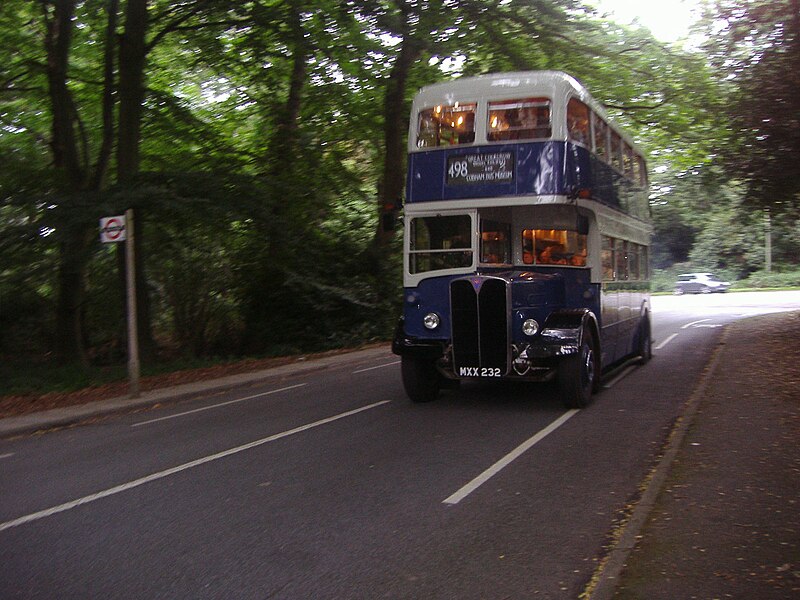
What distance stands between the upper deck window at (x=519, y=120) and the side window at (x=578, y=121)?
357 millimetres

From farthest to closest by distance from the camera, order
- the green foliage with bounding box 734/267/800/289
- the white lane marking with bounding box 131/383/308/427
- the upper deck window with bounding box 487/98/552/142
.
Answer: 1. the green foliage with bounding box 734/267/800/289
2. the white lane marking with bounding box 131/383/308/427
3. the upper deck window with bounding box 487/98/552/142

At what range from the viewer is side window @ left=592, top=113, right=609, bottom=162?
11.7 meters

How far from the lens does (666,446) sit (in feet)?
25.8

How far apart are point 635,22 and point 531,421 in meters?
19.2

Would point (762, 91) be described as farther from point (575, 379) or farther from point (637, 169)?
point (575, 379)

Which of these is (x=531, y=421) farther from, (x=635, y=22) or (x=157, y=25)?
(x=635, y=22)

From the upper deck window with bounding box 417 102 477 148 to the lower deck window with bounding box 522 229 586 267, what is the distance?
1.65 meters

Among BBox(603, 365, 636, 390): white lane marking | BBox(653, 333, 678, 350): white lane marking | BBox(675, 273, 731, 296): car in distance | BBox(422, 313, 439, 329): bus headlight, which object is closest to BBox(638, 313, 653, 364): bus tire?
BBox(603, 365, 636, 390): white lane marking

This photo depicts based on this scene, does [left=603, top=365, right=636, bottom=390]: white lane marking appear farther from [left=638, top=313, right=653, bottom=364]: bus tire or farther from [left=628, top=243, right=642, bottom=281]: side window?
[left=628, top=243, right=642, bottom=281]: side window

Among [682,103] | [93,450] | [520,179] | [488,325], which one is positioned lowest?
[93,450]

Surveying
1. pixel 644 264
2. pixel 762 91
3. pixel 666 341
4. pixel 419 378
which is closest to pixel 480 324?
pixel 419 378

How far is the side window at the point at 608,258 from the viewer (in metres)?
11.8

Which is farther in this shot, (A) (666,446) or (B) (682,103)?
(B) (682,103)

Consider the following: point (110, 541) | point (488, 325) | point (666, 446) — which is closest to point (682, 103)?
point (488, 325)
